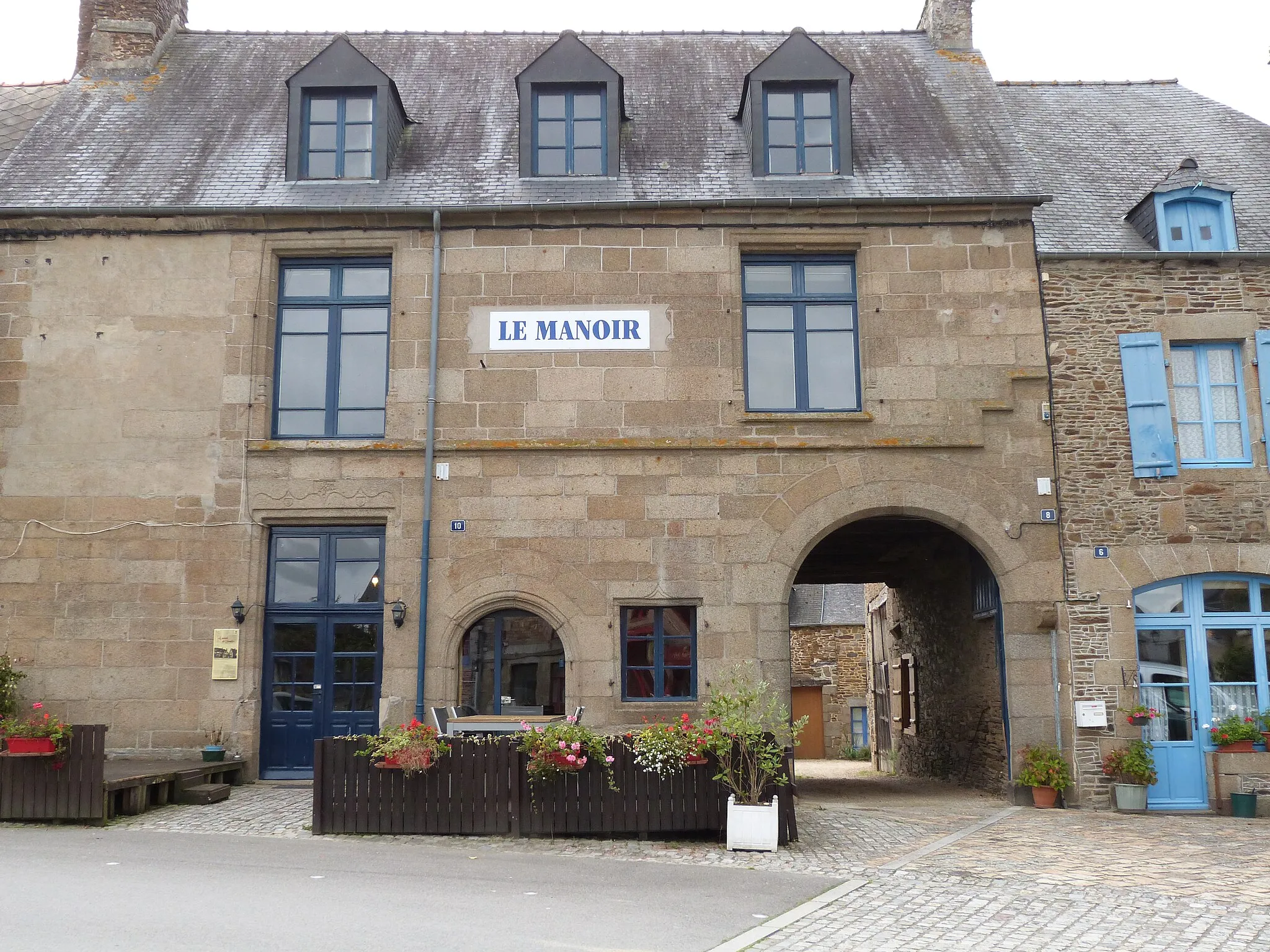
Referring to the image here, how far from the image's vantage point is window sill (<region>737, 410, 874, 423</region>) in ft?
43.0

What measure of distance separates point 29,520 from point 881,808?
9533 mm

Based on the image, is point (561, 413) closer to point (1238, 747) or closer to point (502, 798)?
Result: point (502, 798)

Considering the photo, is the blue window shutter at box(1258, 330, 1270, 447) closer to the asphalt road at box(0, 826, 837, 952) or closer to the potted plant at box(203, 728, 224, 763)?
the asphalt road at box(0, 826, 837, 952)

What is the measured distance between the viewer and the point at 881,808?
12391 mm

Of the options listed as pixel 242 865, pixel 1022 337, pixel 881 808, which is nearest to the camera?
pixel 242 865

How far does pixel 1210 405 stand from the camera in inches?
523

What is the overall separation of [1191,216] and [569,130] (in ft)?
23.5

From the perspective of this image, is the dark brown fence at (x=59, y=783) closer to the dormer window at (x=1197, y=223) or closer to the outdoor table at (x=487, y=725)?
the outdoor table at (x=487, y=725)

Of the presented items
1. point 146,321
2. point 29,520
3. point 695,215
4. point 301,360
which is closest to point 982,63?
point 695,215

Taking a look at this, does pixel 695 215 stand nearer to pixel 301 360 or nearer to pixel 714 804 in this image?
pixel 301 360

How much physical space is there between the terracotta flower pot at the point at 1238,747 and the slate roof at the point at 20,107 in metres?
15.8

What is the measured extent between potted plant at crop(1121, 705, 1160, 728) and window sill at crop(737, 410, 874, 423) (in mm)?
4039

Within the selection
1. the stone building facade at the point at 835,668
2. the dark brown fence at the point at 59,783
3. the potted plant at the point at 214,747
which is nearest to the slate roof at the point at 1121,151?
the potted plant at the point at 214,747

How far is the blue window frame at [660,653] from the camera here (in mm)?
12742
